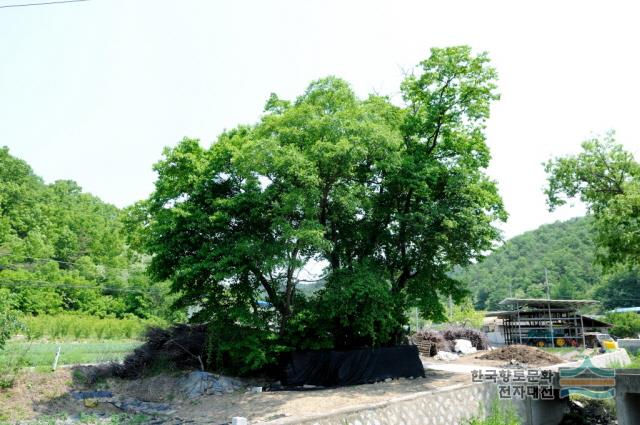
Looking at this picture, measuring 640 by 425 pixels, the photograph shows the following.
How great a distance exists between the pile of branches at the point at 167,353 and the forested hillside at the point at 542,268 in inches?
2234

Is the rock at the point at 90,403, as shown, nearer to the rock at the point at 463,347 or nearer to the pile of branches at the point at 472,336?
the rock at the point at 463,347

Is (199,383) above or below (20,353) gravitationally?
below

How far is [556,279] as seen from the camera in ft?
261

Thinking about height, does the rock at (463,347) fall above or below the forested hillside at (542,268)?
below

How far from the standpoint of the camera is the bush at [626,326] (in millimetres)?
38406

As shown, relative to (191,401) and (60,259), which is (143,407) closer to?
(191,401)

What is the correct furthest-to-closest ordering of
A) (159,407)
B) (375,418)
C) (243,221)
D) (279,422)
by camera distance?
(243,221)
(159,407)
(375,418)
(279,422)

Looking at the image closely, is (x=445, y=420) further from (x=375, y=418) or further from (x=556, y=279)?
(x=556, y=279)

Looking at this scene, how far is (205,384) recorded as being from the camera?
54.6 ft

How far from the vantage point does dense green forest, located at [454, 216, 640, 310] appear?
7056cm

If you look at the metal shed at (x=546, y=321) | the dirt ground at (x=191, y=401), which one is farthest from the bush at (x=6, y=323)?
the metal shed at (x=546, y=321)

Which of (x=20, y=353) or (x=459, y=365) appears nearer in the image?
(x=20, y=353)

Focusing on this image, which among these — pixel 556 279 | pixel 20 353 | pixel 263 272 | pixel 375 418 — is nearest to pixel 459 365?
pixel 263 272

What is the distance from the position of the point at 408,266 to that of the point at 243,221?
275 inches
